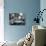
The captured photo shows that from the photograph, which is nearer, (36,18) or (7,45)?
(7,45)

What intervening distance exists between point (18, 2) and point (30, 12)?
65cm

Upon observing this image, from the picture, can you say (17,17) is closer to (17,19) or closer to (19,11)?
(17,19)

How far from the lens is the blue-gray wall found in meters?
5.57

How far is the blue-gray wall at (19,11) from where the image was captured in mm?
5574

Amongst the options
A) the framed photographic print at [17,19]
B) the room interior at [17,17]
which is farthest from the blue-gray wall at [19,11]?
the framed photographic print at [17,19]

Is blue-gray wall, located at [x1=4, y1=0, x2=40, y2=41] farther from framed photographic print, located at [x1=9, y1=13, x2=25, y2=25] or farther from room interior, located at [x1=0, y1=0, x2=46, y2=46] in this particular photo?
framed photographic print, located at [x1=9, y1=13, x2=25, y2=25]

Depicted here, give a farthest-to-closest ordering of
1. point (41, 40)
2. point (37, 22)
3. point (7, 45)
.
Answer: point (37, 22) < point (7, 45) < point (41, 40)

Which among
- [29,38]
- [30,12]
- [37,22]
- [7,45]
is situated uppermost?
[30,12]

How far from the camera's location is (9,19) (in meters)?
5.59

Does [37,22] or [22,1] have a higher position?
[22,1]

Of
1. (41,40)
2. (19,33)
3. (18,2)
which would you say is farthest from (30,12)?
(41,40)

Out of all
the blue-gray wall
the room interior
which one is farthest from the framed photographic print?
the blue-gray wall

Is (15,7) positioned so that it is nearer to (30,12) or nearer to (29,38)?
(30,12)

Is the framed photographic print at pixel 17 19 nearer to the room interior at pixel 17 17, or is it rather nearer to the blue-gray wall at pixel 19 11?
the room interior at pixel 17 17
